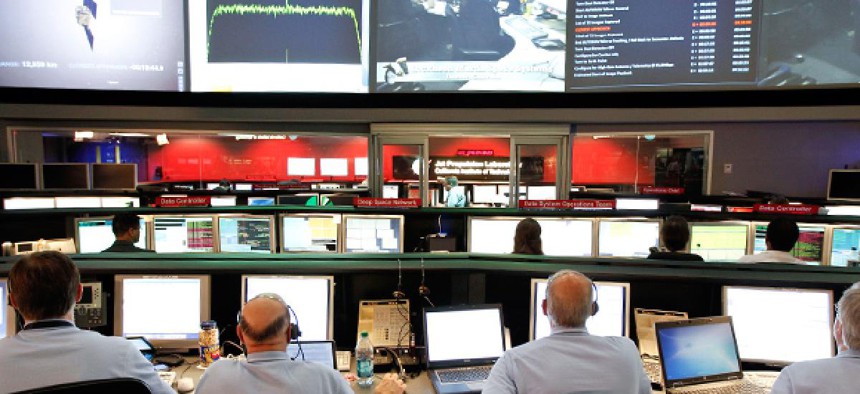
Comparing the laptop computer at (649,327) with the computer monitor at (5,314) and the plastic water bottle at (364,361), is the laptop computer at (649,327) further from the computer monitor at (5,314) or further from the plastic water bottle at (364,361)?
the computer monitor at (5,314)

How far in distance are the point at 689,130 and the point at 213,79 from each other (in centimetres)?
689

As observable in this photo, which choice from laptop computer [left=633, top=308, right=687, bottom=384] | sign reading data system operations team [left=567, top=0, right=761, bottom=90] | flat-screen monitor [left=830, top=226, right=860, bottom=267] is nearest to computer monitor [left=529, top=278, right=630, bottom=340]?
laptop computer [left=633, top=308, right=687, bottom=384]

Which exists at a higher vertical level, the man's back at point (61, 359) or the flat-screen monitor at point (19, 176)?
the flat-screen monitor at point (19, 176)

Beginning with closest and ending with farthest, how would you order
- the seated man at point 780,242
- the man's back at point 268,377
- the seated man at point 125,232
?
the man's back at point 268,377
the seated man at point 780,242
the seated man at point 125,232

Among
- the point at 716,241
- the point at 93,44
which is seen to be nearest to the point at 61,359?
the point at 716,241

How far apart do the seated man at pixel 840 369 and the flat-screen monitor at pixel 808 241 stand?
312 cm

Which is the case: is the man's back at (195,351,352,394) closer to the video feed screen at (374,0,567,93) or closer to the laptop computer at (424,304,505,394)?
the laptop computer at (424,304,505,394)

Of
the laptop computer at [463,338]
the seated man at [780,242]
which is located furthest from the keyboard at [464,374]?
the seated man at [780,242]

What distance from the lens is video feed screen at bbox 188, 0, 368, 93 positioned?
23.6ft

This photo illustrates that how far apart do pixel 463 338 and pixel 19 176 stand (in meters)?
6.29

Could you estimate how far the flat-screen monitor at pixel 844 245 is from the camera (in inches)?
170

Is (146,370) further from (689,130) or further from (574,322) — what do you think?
(689,130)

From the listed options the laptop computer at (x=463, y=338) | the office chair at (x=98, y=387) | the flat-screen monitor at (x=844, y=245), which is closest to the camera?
the office chair at (x=98, y=387)

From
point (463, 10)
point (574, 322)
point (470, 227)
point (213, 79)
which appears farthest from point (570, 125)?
point (574, 322)
